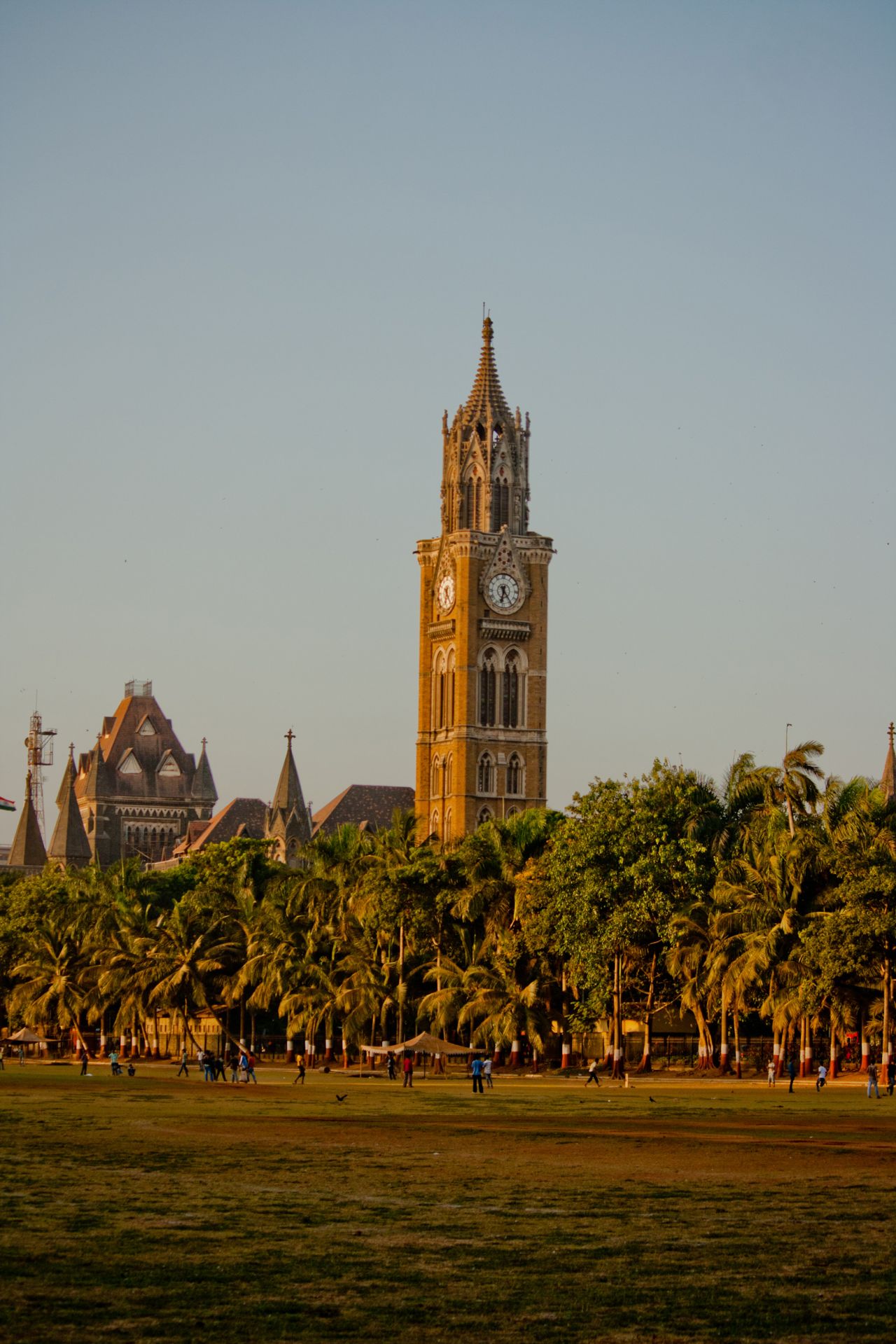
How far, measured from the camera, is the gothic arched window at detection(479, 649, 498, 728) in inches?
5817

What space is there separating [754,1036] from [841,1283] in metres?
60.2

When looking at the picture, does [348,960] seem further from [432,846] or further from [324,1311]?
[324,1311]

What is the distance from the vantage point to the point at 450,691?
149000 millimetres

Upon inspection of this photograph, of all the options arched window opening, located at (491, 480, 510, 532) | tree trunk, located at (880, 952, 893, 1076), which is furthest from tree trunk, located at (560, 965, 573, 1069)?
arched window opening, located at (491, 480, 510, 532)

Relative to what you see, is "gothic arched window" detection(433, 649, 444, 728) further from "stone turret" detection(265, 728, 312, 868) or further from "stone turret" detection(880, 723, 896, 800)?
"stone turret" detection(880, 723, 896, 800)

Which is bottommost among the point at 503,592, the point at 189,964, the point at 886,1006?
the point at 886,1006

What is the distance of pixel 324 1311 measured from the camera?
19.6m

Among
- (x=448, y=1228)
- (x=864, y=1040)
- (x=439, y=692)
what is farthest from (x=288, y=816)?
(x=448, y=1228)

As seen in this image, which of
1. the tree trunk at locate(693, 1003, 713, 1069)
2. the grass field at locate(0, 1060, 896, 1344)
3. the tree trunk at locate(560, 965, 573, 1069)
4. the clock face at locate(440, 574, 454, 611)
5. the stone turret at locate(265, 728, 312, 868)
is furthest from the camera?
the stone turret at locate(265, 728, 312, 868)

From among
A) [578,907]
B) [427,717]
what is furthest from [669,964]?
[427,717]

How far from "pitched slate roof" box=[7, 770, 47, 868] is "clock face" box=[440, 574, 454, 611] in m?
47.8

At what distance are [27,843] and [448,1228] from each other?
156 m

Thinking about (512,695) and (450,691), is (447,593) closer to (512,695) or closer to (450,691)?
(450,691)

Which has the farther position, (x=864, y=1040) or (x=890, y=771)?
(x=890, y=771)
